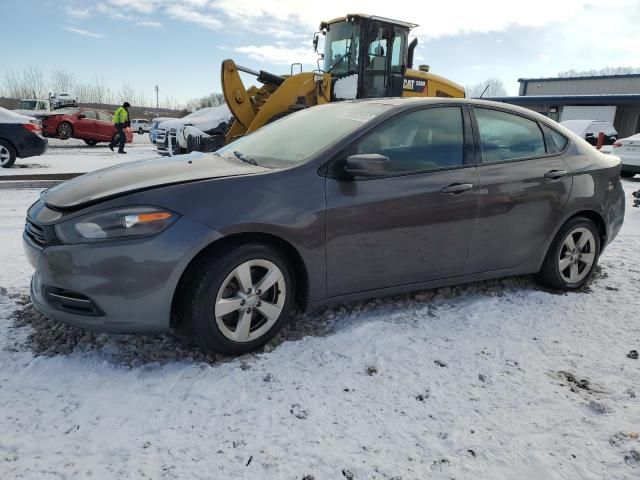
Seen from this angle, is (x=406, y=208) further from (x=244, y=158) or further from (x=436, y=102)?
(x=244, y=158)

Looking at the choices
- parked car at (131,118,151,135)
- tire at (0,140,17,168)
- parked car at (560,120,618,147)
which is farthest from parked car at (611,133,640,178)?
parked car at (131,118,151,135)

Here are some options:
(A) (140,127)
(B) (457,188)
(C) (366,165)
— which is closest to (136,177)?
(C) (366,165)

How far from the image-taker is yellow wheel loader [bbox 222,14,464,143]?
9.87 m

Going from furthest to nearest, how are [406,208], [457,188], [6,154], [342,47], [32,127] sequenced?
[32,127]
[6,154]
[342,47]
[457,188]
[406,208]

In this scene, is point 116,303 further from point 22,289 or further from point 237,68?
point 237,68

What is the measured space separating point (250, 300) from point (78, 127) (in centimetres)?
2031

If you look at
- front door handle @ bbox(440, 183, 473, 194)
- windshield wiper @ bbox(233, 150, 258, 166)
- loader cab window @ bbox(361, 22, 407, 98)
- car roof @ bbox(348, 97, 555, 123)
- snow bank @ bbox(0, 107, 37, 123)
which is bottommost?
front door handle @ bbox(440, 183, 473, 194)

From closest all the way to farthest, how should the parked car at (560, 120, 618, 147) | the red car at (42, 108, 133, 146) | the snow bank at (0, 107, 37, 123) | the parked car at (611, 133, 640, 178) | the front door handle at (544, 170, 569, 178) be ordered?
the front door handle at (544, 170, 569, 178), the snow bank at (0, 107, 37, 123), the parked car at (611, 133, 640, 178), the red car at (42, 108, 133, 146), the parked car at (560, 120, 618, 147)

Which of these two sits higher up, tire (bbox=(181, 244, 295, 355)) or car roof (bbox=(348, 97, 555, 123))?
car roof (bbox=(348, 97, 555, 123))

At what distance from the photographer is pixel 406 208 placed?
10.4 feet

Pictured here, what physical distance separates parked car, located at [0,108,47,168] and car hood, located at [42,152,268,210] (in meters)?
9.08

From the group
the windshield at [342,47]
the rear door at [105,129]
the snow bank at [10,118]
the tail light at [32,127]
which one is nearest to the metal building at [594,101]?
the rear door at [105,129]

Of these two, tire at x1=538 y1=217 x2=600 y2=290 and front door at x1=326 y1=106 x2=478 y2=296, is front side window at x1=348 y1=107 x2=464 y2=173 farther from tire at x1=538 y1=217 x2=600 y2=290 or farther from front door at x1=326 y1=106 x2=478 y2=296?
tire at x1=538 y1=217 x2=600 y2=290

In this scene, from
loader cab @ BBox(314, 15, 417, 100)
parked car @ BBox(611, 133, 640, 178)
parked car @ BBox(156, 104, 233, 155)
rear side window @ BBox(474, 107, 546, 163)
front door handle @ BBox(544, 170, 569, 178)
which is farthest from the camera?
parked car @ BBox(156, 104, 233, 155)
